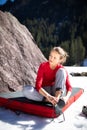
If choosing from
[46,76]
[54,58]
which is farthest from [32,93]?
[54,58]

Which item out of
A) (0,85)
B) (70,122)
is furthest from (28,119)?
(0,85)

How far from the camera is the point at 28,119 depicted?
479cm

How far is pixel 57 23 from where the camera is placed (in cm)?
10588

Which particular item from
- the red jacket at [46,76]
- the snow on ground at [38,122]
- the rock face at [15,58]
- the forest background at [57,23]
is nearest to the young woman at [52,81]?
the red jacket at [46,76]

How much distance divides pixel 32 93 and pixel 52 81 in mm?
505

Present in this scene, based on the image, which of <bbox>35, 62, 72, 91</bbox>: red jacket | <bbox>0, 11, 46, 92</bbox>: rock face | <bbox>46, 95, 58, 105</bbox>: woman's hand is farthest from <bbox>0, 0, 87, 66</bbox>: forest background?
<bbox>46, 95, 58, 105</bbox>: woman's hand

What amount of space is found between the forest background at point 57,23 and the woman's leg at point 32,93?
4450 centimetres

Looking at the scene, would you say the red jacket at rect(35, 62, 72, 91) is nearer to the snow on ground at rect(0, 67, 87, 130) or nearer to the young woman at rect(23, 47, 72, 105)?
the young woman at rect(23, 47, 72, 105)

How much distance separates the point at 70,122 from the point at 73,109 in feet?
2.65

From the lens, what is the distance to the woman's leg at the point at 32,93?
4957 millimetres

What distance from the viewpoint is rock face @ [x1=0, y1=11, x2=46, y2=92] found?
6.42 meters

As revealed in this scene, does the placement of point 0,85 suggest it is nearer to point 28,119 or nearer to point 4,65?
point 4,65

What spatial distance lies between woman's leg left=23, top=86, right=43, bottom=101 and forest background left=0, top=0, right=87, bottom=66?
146 ft

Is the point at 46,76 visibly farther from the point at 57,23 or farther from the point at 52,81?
the point at 57,23
